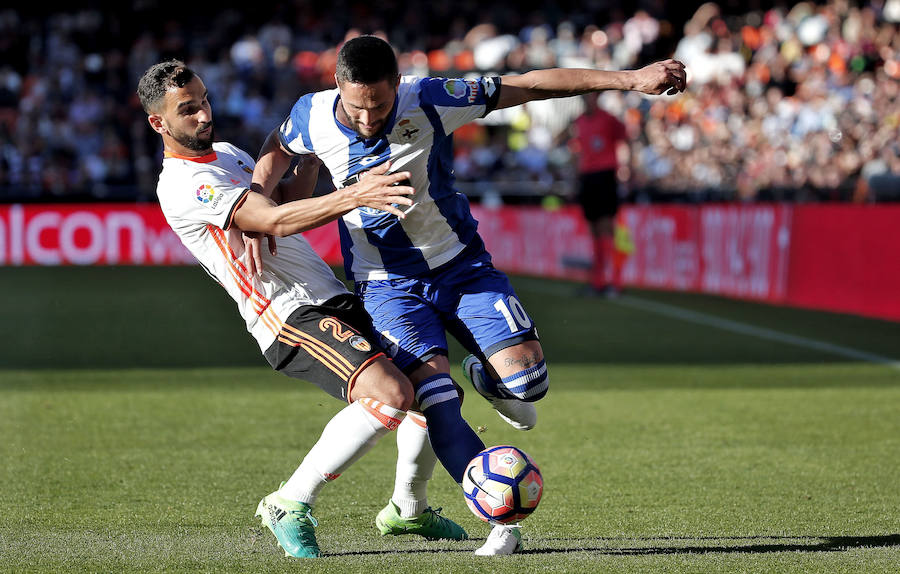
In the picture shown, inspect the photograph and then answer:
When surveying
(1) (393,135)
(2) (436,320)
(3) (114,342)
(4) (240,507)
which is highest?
(1) (393,135)

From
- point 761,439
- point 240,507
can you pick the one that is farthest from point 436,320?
point 761,439

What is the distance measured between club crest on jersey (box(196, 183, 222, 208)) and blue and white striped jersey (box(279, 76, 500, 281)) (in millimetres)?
443

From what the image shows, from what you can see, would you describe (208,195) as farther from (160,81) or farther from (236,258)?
(160,81)

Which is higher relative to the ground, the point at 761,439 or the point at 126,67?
the point at 126,67

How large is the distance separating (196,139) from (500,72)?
18.6m

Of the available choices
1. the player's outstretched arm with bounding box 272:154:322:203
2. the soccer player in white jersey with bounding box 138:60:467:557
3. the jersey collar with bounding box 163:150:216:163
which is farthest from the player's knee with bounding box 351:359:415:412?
the jersey collar with bounding box 163:150:216:163

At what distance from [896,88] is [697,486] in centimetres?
1380

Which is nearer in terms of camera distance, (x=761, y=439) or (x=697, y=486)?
(x=697, y=486)

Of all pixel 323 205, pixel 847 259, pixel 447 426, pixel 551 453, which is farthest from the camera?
pixel 847 259

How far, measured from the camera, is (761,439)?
7215 mm

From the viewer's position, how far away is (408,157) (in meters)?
4.94

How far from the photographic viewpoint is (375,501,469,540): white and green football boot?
5004 mm

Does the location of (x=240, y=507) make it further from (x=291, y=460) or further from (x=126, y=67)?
(x=126, y=67)

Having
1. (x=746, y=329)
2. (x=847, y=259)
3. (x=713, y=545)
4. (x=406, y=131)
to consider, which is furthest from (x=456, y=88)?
(x=847, y=259)
